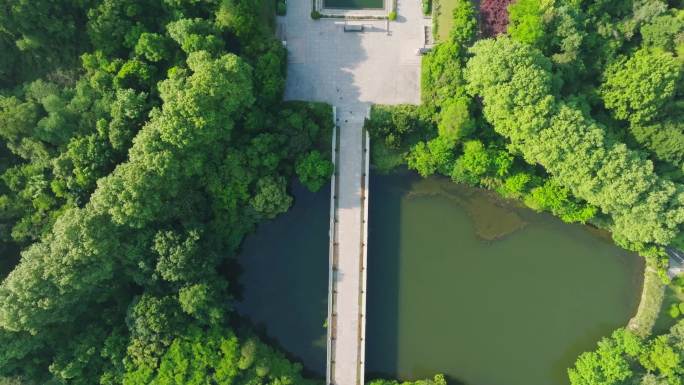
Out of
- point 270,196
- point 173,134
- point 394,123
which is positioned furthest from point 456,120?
point 173,134

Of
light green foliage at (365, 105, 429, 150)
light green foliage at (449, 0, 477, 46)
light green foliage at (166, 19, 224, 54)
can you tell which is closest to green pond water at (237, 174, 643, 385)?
light green foliage at (365, 105, 429, 150)

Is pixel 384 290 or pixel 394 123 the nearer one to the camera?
pixel 394 123

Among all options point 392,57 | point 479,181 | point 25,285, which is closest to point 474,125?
point 479,181

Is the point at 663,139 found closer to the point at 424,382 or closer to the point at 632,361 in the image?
the point at 632,361

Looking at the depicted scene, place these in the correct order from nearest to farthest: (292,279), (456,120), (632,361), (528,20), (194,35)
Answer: (194,35)
(528,20)
(456,120)
(632,361)
(292,279)

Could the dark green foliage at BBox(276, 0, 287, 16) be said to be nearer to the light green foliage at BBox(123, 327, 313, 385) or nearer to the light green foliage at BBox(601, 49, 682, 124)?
the light green foliage at BBox(123, 327, 313, 385)
